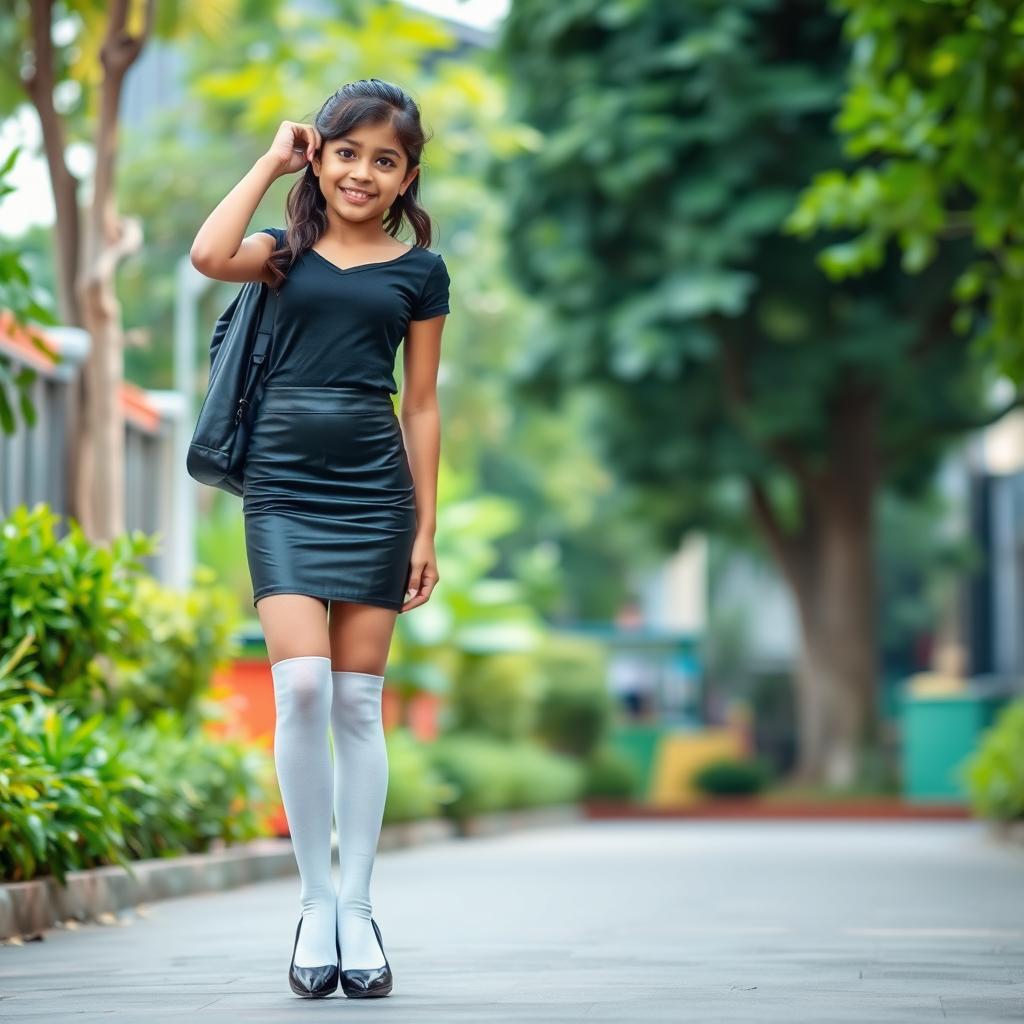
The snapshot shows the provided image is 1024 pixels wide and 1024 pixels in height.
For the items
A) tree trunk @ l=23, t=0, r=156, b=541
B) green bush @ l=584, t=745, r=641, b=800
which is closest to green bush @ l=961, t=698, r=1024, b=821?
tree trunk @ l=23, t=0, r=156, b=541

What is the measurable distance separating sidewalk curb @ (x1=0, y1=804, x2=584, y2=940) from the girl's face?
2845 mm

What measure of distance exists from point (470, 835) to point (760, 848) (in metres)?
4.43

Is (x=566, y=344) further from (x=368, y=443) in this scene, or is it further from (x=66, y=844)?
(x=368, y=443)

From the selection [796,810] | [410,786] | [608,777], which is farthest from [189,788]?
[608,777]

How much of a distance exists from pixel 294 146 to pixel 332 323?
1.49 ft

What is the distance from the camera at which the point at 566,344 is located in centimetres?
2372

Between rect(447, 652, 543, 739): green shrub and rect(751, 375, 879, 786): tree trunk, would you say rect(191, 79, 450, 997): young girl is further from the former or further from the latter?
rect(751, 375, 879, 786): tree trunk

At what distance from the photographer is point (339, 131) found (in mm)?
4988

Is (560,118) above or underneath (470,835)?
→ above

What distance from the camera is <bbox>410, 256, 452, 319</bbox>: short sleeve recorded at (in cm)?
508

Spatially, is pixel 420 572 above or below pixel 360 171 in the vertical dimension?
below

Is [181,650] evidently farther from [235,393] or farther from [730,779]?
[730,779]

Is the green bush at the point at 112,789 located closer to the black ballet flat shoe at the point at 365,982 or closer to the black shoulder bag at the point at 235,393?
the black shoulder bag at the point at 235,393

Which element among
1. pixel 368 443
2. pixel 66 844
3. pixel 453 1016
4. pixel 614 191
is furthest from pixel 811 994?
pixel 614 191
